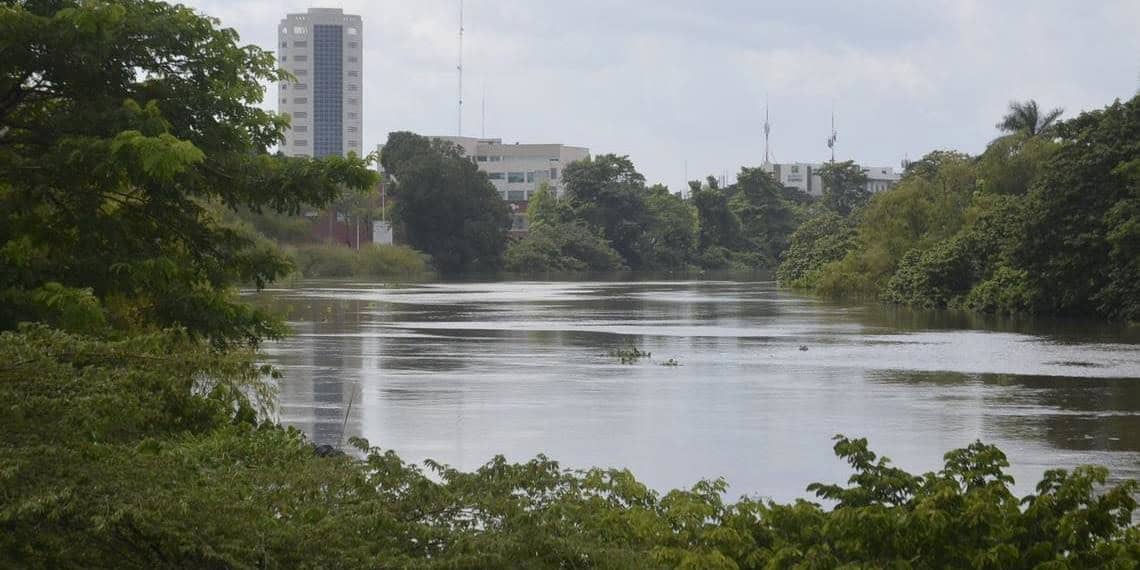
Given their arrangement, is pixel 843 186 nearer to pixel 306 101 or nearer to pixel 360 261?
pixel 360 261

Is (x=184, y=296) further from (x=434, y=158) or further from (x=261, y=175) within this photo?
(x=434, y=158)

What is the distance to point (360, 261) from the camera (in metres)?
99.8

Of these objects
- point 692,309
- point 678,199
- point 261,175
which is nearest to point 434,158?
point 678,199

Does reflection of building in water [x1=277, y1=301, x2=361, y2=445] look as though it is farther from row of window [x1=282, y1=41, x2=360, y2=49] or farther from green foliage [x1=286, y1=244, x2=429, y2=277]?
row of window [x1=282, y1=41, x2=360, y2=49]

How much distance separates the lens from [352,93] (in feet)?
649

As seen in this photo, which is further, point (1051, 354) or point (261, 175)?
point (1051, 354)

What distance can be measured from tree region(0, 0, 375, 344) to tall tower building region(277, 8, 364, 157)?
591 ft

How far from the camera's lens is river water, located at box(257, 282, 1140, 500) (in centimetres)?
1778

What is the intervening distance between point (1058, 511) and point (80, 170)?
9412 mm

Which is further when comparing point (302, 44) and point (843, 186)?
point (302, 44)

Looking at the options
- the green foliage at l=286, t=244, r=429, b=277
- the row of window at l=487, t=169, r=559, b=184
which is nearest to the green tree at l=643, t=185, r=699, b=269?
the green foliage at l=286, t=244, r=429, b=277

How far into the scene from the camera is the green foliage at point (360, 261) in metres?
95.6

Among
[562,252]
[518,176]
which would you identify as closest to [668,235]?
Result: [562,252]

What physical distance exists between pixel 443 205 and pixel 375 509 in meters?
105
